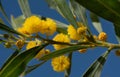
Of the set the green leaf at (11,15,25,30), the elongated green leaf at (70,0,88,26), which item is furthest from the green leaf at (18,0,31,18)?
the elongated green leaf at (70,0,88,26)

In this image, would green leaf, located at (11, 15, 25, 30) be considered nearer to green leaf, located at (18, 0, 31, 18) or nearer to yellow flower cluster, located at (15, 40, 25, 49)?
green leaf, located at (18, 0, 31, 18)

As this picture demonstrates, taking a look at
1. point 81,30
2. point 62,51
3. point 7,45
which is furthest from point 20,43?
point 81,30

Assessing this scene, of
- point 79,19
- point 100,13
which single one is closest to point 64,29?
point 79,19

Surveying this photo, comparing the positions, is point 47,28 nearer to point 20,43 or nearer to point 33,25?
point 33,25

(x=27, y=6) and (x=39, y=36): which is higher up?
(x=27, y=6)

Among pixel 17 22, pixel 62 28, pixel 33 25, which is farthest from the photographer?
pixel 17 22

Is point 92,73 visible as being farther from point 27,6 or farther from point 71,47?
point 27,6
